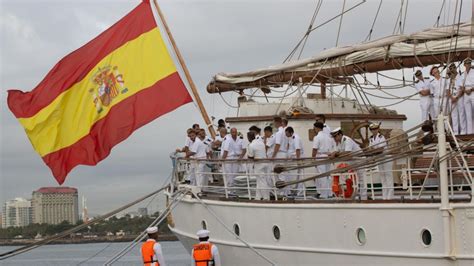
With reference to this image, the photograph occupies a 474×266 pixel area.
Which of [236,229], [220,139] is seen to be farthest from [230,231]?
[220,139]

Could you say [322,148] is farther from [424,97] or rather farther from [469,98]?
[469,98]

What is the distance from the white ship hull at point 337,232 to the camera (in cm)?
1781

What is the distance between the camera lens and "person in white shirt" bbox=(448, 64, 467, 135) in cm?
2088

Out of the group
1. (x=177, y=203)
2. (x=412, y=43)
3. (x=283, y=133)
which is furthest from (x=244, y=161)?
(x=412, y=43)

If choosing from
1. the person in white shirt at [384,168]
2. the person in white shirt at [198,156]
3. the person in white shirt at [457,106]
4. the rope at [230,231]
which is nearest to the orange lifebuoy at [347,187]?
the person in white shirt at [384,168]

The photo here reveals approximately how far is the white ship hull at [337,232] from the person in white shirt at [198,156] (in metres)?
0.55

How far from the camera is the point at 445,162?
17.7m

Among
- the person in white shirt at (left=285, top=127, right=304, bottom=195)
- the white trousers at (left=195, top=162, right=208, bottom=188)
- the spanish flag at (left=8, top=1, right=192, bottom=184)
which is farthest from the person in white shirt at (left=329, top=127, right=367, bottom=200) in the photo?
the spanish flag at (left=8, top=1, right=192, bottom=184)

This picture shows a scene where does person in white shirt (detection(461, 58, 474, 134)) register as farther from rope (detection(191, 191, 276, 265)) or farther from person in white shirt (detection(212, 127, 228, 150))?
person in white shirt (detection(212, 127, 228, 150))

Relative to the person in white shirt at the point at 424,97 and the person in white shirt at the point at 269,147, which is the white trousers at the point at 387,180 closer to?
the person in white shirt at the point at 424,97

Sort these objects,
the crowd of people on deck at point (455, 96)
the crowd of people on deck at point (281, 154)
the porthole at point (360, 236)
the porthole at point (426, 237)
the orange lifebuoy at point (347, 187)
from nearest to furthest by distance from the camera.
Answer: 1. the porthole at point (426, 237)
2. the porthole at point (360, 236)
3. the orange lifebuoy at point (347, 187)
4. the crowd of people on deck at point (281, 154)
5. the crowd of people on deck at point (455, 96)

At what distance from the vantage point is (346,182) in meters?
19.7

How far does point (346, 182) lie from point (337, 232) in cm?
91

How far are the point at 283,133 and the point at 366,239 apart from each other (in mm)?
3653
